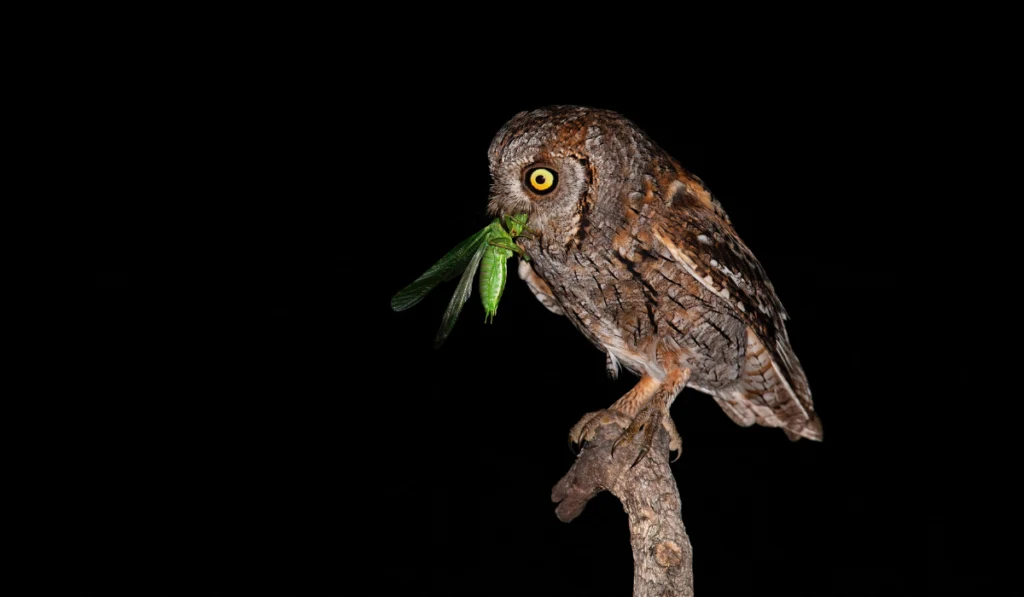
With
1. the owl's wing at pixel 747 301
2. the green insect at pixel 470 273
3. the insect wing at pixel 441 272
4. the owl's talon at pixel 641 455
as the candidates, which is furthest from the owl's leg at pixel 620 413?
the insect wing at pixel 441 272

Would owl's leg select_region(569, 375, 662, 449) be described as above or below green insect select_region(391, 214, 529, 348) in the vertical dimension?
below

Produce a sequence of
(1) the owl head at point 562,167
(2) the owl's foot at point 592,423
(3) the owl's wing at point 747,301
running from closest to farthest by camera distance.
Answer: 1. (1) the owl head at point 562,167
2. (3) the owl's wing at point 747,301
3. (2) the owl's foot at point 592,423

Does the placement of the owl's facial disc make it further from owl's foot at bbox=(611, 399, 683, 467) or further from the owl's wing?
owl's foot at bbox=(611, 399, 683, 467)

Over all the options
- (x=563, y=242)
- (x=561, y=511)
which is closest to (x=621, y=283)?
(x=563, y=242)

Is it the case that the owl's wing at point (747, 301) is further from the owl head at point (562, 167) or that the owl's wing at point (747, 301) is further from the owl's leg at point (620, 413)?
the owl's leg at point (620, 413)

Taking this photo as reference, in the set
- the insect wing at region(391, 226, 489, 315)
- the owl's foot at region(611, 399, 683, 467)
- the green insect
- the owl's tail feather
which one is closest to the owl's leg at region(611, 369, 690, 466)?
the owl's foot at region(611, 399, 683, 467)

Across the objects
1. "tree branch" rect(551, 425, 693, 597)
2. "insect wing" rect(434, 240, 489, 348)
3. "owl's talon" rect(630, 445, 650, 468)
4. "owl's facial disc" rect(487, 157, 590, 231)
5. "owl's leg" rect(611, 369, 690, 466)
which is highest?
"owl's facial disc" rect(487, 157, 590, 231)

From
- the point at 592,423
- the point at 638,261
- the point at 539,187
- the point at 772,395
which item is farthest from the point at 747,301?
the point at 539,187
